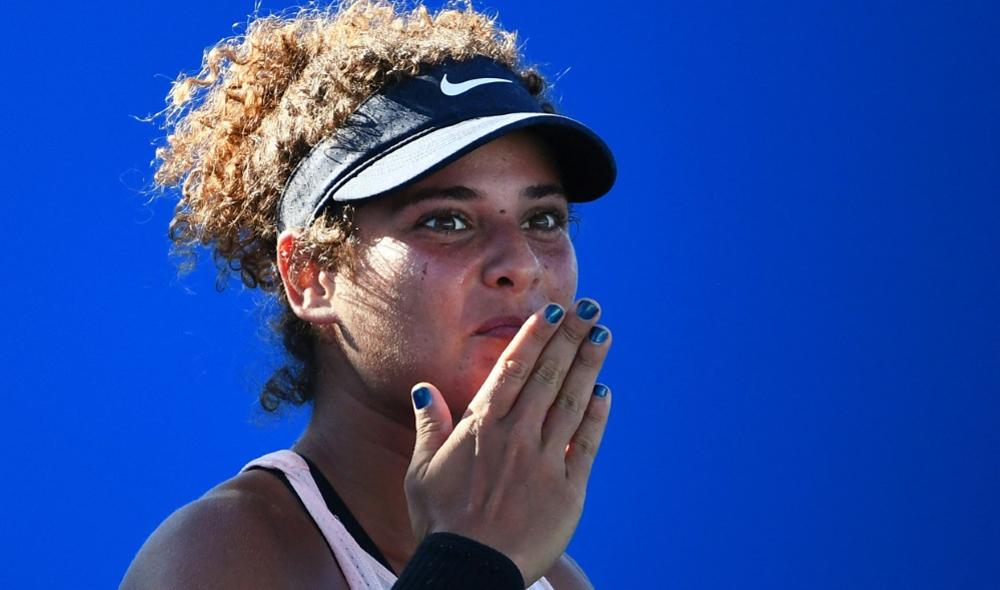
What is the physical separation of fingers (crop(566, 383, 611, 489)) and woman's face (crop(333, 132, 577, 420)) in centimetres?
14

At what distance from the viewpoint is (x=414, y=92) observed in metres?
1.58

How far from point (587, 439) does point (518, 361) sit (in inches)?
4.6

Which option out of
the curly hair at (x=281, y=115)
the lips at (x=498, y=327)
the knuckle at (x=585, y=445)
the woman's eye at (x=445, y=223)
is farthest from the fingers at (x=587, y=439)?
the curly hair at (x=281, y=115)

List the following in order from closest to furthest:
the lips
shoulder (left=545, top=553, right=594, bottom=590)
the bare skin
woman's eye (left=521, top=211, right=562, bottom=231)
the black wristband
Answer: the black wristband < the bare skin < the lips < woman's eye (left=521, top=211, right=562, bottom=231) < shoulder (left=545, top=553, right=594, bottom=590)

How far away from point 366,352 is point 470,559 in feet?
1.28

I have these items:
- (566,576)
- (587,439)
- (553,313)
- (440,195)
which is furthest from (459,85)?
(566,576)

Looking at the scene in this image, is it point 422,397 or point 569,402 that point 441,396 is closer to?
point 422,397

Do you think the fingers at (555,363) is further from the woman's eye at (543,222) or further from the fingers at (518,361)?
the woman's eye at (543,222)

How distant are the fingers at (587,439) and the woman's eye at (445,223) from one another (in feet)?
0.87

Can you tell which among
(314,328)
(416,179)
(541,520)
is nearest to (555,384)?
(541,520)

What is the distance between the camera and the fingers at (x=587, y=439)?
1326 mm

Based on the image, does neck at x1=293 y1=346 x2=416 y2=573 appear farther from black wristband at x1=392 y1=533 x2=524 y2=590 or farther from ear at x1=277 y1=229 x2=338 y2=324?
black wristband at x1=392 y1=533 x2=524 y2=590

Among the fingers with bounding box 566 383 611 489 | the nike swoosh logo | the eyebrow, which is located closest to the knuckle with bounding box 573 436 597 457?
the fingers with bounding box 566 383 611 489

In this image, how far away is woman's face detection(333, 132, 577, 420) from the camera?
1437 mm
